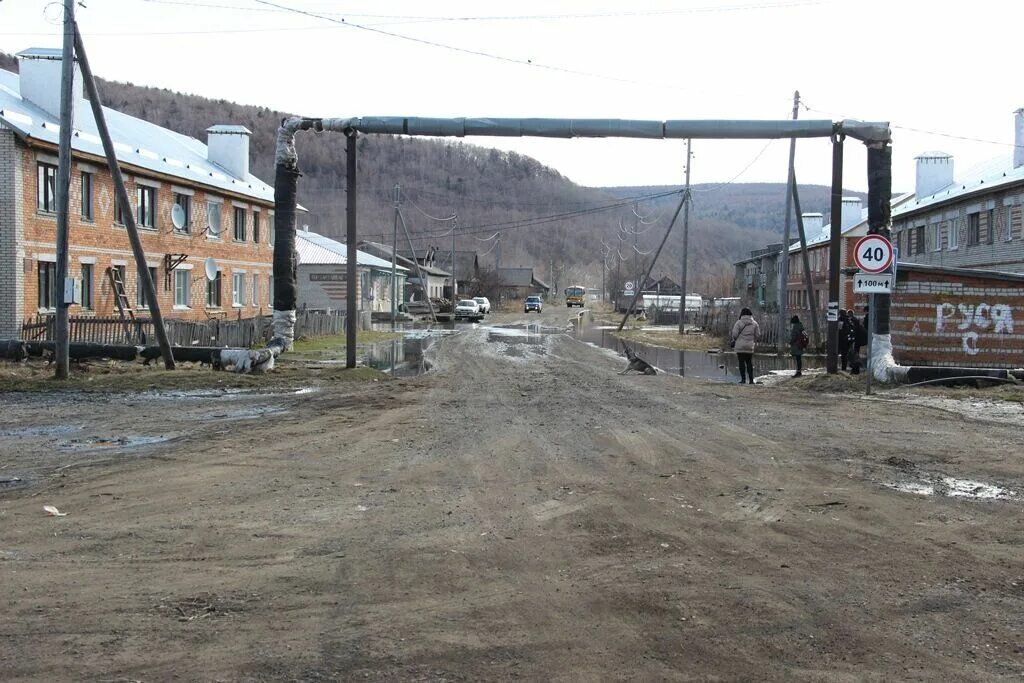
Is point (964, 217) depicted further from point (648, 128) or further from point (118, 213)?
point (118, 213)

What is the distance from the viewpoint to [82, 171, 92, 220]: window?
27891 mm

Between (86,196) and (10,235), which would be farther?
(86,196)

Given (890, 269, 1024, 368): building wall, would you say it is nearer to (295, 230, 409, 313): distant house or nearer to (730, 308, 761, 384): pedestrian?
(730, 308, 761, 384): pedestrian

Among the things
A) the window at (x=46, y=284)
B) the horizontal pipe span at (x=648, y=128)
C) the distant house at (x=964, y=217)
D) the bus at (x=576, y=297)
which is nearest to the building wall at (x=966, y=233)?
the distant house at (x=964, y=217)

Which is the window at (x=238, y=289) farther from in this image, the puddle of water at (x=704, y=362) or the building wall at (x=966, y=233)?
the building wall at (x=966, y=233)

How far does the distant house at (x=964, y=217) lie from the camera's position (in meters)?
35.1

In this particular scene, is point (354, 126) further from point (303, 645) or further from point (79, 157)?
point (303, 645)

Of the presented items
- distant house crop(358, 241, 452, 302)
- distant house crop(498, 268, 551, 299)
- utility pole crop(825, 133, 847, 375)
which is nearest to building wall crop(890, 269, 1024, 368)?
utility pole crop(825, 133, 847, 375)

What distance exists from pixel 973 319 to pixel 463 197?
119 metres

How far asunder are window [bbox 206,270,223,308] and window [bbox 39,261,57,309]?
10070 mm

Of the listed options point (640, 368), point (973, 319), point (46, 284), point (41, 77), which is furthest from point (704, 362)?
point (41, 77)

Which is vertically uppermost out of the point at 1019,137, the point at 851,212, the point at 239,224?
the point at 1019,137

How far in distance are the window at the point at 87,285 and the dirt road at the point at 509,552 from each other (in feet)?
55.3

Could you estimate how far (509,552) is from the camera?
6.36 meters
